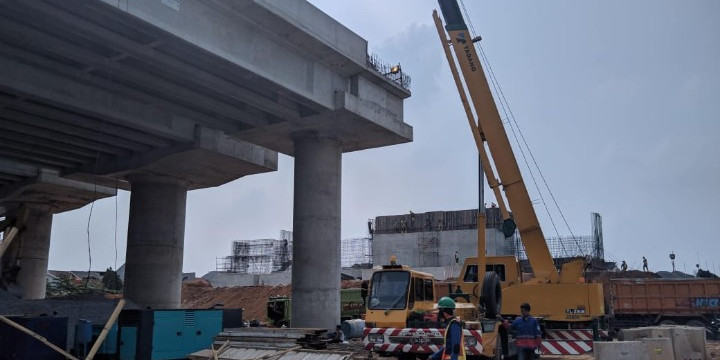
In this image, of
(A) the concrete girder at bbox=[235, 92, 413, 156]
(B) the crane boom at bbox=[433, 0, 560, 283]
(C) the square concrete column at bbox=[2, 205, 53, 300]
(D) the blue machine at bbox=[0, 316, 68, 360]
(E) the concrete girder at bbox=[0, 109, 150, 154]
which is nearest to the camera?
(D) the blue machine at bbox=[0, 316, 68, 360]

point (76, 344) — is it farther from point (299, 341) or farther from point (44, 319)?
point (299, 341)

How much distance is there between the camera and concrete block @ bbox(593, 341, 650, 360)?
1278 centimetres

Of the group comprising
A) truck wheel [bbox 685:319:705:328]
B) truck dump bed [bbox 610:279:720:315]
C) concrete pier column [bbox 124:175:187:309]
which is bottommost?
truck wheel [bbox 685:319:705:328]

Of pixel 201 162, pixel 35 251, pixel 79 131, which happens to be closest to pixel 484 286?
pixel 201 162

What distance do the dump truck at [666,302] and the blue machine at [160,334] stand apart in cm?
1823

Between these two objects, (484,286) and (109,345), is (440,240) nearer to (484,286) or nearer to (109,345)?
(484,286)

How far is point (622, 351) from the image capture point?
42.0 feet

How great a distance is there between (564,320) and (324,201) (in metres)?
8.77

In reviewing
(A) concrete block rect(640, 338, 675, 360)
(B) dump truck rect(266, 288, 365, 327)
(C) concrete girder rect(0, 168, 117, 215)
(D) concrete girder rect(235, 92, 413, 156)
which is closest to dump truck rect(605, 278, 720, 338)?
(A) concrete block rect(640, 338, 675, 360)

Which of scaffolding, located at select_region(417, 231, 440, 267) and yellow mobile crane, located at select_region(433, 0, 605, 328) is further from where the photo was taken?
scaffolding, located at select_region(417, 231, 440, 267)

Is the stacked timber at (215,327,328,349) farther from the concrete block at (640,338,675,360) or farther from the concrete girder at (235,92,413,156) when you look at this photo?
the concrete girder at (235,92,413,156)

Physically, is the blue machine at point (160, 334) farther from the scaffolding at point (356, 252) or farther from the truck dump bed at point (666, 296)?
the scaffolding at point (356, 252)

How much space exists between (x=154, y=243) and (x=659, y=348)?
20.0 metres

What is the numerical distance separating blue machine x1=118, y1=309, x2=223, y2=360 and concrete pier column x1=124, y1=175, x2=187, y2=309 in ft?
38.5
